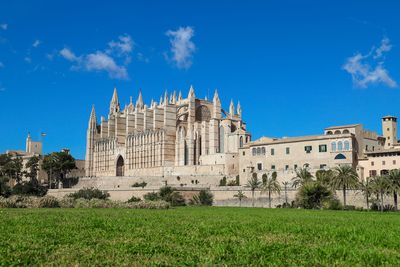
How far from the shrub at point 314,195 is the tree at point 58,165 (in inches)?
2687

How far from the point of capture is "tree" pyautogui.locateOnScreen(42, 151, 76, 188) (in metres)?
108

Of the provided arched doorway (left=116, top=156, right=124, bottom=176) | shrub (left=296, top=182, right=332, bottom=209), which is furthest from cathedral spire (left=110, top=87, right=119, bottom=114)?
shrub (left=296, top=182, right=332, bottom=209)

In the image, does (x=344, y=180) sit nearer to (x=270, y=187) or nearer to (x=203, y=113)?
(x=270, y=187)

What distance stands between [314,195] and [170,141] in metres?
50.4

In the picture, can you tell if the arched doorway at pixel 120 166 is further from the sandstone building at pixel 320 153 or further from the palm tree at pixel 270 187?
the palm tree at pixel 270 187

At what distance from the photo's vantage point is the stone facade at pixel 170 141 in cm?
8875

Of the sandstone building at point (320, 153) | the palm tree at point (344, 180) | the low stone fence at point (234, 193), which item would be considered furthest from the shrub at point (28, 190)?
the palm tree at point (344, 180)

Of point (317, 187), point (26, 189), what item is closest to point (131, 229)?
point (317, 187)

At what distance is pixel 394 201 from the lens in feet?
173

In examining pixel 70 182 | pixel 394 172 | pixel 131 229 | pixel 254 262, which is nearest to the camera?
pixel 254 262

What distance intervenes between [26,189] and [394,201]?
56028 millimetres

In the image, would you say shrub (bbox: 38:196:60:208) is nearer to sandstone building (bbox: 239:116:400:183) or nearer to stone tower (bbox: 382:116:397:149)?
sandstone building (bbox: 239:116:400:183)

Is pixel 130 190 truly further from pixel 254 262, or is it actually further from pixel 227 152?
pixel 254 262

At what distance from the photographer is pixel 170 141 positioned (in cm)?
10044
